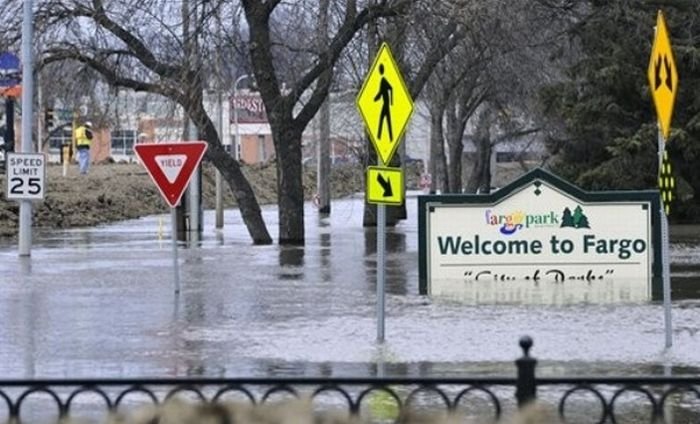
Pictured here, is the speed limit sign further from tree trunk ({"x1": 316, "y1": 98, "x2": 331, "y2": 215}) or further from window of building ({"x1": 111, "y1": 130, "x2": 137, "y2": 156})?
window of building ({"x1": 111, "y1": 130, "x2": 137, "y2": 156})

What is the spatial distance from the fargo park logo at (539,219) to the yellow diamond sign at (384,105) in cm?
610

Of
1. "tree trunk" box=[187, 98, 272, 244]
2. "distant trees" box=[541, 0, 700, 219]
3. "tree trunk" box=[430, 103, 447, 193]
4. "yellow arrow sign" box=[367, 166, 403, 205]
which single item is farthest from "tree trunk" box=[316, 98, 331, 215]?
"yellow arrow sign" box=[367, 166, 403, 205]

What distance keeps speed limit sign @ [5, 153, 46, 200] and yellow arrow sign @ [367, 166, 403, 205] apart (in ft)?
41.2

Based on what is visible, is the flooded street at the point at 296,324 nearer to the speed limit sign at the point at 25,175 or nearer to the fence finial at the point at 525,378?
the speed limit sign at the point at 25,175

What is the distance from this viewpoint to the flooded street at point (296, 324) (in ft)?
38.3

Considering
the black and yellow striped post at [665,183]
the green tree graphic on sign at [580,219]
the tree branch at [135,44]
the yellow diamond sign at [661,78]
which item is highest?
the tree branch at [135,44]

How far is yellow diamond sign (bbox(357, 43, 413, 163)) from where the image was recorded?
12.4 m

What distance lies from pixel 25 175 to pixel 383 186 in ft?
42.6

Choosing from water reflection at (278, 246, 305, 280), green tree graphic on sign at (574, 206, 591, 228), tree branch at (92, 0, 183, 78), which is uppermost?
tree branch at (92, 0, 183, 78)

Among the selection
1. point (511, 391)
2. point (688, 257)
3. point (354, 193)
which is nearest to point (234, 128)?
point (688, 257)

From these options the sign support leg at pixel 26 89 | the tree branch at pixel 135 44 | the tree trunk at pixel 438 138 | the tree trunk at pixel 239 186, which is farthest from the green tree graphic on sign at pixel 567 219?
the tree trunk at pixel 438 138

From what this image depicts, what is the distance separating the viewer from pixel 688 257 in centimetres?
2378

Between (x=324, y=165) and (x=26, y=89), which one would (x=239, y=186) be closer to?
(x=26, y=89)

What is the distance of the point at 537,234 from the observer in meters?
18.3
